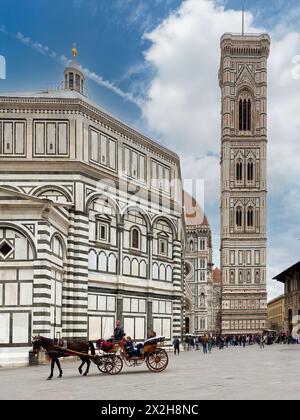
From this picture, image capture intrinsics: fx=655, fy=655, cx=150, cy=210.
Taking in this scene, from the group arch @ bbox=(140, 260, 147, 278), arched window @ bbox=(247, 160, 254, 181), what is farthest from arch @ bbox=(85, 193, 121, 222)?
arched window @ bbox=(247, 160, 254, 181)

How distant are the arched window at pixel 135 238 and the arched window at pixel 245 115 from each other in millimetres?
59576

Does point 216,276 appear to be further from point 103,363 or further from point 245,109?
point 103,363

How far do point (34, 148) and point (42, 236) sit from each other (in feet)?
26.3

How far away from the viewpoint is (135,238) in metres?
36.8

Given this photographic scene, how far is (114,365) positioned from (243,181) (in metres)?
74.1

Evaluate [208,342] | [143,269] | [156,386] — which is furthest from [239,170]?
[156,386]

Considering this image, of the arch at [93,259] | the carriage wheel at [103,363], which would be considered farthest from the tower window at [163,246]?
the carriage wheel at [103,363]

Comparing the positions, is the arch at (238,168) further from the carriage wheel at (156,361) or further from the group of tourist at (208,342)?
the carriage wheel at (156,361)

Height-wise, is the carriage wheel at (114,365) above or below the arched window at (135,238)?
below

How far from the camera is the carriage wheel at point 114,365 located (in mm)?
19125

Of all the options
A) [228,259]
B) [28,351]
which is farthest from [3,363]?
[228,259]

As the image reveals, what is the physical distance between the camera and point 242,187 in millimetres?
91375

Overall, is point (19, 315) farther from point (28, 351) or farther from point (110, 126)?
point (110, 126)

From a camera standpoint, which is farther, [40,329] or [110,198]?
[110,198]
